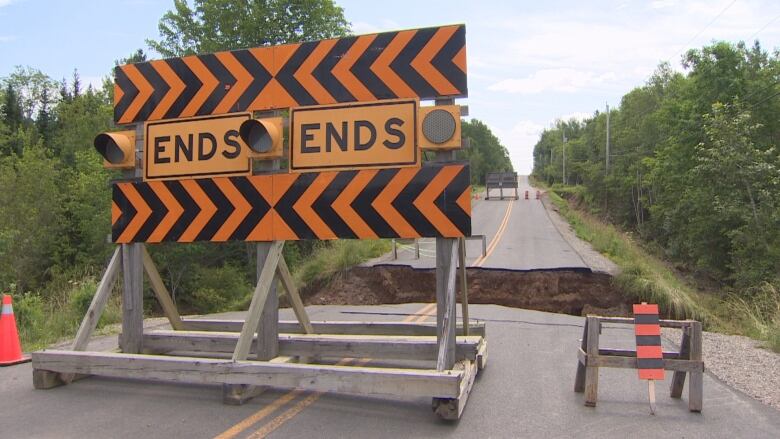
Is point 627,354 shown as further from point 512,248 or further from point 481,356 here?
point 512,248

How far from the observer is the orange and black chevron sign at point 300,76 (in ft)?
18.4

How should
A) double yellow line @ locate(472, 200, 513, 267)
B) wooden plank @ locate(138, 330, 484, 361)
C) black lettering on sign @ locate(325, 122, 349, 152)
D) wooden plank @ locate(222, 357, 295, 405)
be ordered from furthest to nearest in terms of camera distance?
double yellow line @ locate(472, 200, 513, 267), wooden plank @ locate(138, 330, 484, 361), black lettering on sign @ locate(325, 122, 349, 152), wooden plank @ locate(222, 357, 295, 405)

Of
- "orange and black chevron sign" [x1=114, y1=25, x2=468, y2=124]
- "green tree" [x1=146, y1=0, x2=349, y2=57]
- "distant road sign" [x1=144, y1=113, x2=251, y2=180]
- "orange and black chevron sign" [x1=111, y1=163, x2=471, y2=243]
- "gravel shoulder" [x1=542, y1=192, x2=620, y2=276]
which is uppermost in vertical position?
"green tree" [x1=146, y1=0, x2=349, y2=57]

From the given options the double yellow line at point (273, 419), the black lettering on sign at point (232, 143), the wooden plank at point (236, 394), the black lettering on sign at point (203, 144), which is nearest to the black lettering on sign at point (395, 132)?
the black lettering on sign at point (232, 143)

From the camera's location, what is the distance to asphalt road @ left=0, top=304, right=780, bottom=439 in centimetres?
437

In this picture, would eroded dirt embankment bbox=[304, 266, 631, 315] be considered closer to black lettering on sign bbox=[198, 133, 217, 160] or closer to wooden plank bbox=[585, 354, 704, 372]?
black lettering on sign bbox=[198, 133, 217, 160]

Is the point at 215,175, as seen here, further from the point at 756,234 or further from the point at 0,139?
the point at 0,139

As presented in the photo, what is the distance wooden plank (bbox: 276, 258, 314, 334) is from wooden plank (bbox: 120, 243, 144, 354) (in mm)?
1676

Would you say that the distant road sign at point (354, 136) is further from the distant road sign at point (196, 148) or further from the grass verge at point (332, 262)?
the grass verge at point (332, 262)

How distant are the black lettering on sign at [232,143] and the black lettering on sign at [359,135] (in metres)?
1.33

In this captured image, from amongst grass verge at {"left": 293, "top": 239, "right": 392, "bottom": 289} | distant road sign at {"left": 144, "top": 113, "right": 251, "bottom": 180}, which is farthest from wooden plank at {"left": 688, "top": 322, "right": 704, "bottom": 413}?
grass verge at {"left": 293, "top": 239, "right": 392, "bottom": 289}

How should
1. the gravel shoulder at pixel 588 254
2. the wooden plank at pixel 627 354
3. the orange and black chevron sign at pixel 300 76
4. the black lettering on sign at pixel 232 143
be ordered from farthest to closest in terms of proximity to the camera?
the gravel shoulder at pixel 588 254 → the black lettering on sign at pixel 232 143 → the orange and black chevron sign at pixel 300 76 → the wooden plank at pixel 627 354

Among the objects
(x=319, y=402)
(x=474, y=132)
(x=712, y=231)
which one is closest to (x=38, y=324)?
(x=319, y=402)

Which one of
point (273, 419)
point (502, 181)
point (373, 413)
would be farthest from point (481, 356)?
point (502, 181)
